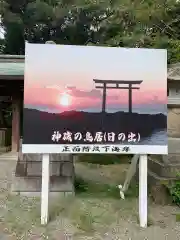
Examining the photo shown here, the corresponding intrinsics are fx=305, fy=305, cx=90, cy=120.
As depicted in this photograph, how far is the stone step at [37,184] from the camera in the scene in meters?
4.78

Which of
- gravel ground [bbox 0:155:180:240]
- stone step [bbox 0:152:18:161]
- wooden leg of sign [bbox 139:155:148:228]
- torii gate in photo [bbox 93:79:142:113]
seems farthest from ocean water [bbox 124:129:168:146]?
stone step [bbox 0:152:18:161]

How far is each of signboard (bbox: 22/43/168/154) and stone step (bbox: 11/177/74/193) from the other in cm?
136

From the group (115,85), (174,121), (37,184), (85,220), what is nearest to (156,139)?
(115,85)

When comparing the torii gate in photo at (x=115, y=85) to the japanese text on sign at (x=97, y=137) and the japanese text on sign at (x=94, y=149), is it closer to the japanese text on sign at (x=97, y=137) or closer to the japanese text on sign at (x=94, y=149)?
the japanese text on sign at (x=97, y=137)

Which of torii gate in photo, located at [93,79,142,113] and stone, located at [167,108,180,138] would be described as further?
stone, located at [167,108,180,138]

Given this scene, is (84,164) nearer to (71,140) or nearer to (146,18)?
(71,140)

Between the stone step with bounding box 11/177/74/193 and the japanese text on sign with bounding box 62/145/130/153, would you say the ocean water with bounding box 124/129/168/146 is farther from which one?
the stone step with bounding box 11/177/74/193

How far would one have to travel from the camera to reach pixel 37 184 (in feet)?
16.1

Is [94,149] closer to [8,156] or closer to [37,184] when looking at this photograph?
[37,184]

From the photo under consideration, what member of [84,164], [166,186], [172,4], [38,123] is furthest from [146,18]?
[38,123]

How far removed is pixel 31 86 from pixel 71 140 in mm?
789

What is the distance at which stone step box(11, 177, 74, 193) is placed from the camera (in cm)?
478

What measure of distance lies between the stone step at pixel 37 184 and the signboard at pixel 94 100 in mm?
1355

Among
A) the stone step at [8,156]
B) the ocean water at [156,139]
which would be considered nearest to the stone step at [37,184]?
the ocean water at [156,139]
